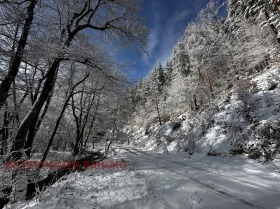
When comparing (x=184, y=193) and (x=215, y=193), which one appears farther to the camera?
(x=184, y=193)

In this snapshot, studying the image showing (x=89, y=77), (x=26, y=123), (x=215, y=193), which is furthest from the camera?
(x=89, y=77)

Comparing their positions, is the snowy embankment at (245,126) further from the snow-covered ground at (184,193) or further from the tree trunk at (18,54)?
the tree trunk at (18,54)

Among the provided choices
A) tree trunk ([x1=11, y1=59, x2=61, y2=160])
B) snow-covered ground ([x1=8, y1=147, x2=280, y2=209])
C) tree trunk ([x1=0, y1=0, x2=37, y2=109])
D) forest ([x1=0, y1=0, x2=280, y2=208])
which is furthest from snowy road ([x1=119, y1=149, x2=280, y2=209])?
tree trunk ([x1=0, y1=0, x2=37, y2=109])

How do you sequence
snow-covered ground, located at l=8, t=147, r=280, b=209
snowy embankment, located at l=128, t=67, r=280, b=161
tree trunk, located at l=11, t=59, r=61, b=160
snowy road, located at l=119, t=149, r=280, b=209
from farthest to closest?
snowy embankment, located at l=128, t=67, r=280, b=161 → tree trunk, located at l=11, t=59, r=61, b=160 → snow-covered ground, located at l=8, t=147, r=280, b=209 → snowy road, located at l=119, t=149, r=280, b=209

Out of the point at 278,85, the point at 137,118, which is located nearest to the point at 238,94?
the point at 278,85

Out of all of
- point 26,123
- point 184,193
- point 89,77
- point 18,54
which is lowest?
→ point 184,193

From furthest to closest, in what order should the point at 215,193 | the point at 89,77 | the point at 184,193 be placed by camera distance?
the point at 89,77, the point at 184,193, the point at 215,193

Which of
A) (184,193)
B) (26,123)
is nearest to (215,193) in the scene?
(184,193)

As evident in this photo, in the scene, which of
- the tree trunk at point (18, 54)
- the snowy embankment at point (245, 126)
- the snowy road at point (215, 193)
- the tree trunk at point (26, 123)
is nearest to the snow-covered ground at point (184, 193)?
the snowy road at point (215, 193)

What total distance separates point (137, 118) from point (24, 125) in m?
58.3

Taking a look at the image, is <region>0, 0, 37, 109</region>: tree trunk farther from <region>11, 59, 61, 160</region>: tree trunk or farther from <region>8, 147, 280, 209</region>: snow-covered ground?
<region>8, 147, 280, 209</region>: snow-covered ground

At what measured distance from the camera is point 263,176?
21.7 feet

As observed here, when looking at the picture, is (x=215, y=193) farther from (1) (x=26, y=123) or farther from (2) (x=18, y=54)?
(2) (x=18, y=54)

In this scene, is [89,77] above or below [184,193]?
above
